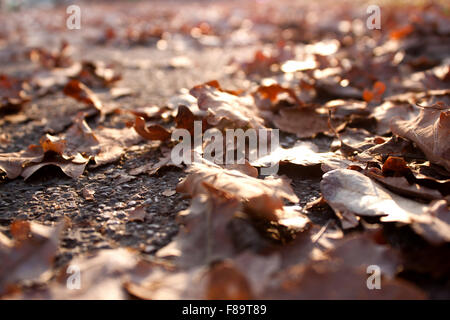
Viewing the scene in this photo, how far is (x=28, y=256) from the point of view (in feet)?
2.59

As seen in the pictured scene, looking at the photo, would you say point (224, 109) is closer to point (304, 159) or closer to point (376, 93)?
point (304, 159)

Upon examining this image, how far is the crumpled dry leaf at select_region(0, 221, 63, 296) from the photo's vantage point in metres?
0.75

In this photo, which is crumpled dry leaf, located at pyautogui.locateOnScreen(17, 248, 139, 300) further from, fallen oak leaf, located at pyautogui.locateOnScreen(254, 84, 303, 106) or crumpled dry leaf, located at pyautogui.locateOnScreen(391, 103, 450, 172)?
fallen oak leaf, located at pyautogui.locateOnScreen(254, 84, 303, 106)

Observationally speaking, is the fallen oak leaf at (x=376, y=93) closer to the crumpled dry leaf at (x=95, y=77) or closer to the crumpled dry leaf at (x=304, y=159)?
the crumpled dry leaf at (x=304, y=159)

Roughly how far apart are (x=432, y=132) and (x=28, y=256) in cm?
105

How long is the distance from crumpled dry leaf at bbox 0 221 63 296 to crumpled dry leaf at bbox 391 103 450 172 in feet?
3.15

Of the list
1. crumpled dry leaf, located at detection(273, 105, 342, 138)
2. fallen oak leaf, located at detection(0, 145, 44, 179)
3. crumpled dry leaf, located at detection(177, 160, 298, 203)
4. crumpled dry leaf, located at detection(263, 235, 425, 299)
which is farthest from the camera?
crumpled dry leaf, located at detection(273, 105, 342, 138)

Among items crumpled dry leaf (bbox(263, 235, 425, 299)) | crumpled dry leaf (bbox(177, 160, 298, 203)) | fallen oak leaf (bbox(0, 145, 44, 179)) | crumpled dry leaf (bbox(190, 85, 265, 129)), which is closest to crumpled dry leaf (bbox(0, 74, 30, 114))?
fallen oak leaf (bbox(0, 145, 44, 179))

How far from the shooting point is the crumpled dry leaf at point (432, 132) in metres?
1.04

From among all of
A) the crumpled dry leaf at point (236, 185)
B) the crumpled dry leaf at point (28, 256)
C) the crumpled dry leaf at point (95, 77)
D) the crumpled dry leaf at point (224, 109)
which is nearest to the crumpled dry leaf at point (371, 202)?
the crumpled dry leaf at point (236, 185)

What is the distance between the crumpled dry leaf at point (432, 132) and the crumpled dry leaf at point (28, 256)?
37.8 inches

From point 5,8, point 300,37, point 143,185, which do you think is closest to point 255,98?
point 143,185

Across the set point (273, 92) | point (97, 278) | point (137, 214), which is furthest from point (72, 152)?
point (273, 92)
